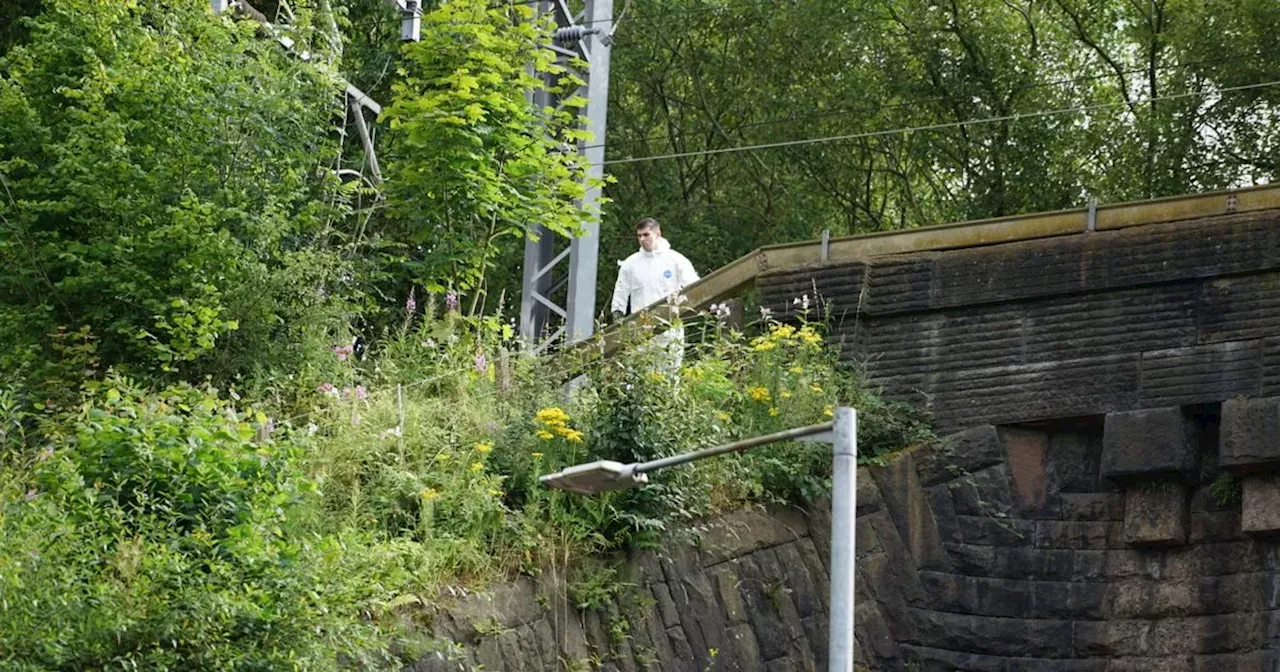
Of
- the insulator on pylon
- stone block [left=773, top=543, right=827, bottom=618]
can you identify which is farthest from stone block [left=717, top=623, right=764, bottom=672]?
the insulator on pylon

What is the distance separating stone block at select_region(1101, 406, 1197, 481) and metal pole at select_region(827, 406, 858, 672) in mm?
5806

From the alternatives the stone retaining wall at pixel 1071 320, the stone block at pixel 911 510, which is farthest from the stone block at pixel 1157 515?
the stone block at pixel 911 510

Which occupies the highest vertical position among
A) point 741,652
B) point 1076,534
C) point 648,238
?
point 648,238

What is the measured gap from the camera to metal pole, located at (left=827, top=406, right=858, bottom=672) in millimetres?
8289

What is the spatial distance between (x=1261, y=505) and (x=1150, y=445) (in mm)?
852

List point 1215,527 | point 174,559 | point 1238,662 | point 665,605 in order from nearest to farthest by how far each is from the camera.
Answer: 1. point 174,559
2. point 665,605
3. point 1238,662
4. point 1215,527

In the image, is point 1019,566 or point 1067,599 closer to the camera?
point 1067,599

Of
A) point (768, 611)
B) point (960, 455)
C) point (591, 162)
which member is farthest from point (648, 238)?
point (768, 611)

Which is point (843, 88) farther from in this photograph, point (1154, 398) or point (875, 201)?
point (1154, 398)

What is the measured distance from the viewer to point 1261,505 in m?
13.2

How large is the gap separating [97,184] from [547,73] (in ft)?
17.1

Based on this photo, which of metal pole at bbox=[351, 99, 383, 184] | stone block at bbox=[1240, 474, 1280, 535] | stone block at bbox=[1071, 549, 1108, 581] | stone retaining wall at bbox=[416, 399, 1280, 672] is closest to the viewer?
stone retaining wall at bbox=[416, 399, 1280, 672]

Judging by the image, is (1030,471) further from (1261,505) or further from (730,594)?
(730,594)

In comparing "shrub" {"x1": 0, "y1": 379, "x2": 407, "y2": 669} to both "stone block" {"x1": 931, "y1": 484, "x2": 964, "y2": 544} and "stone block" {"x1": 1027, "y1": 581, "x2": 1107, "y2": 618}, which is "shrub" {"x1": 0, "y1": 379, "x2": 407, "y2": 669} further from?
"stone block" {"x1": 1027, "y1": 581, "x2": 1107, "y2": 618}
